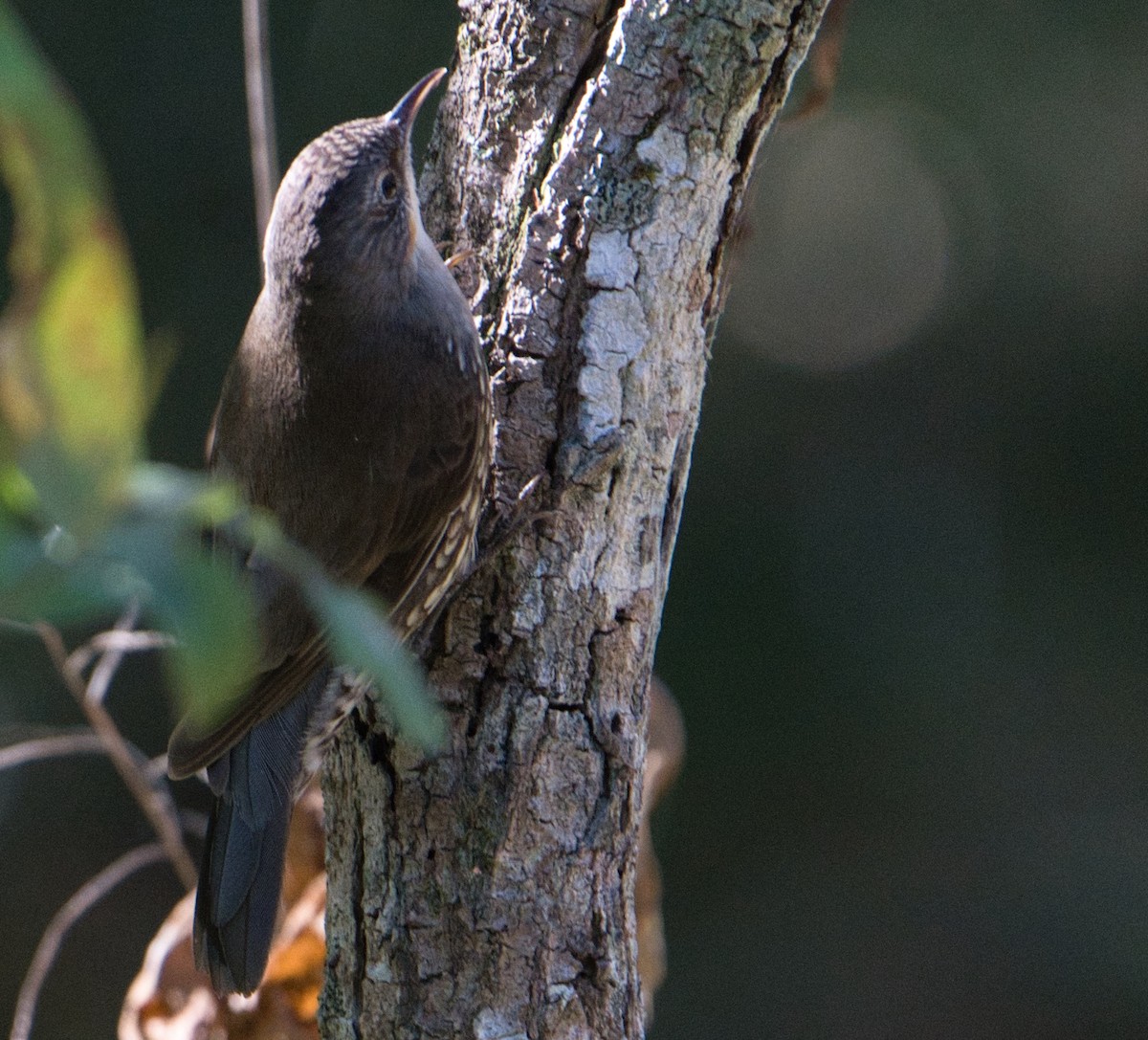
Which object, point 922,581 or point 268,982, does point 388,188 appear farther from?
point 922,581

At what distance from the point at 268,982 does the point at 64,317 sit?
1.74m

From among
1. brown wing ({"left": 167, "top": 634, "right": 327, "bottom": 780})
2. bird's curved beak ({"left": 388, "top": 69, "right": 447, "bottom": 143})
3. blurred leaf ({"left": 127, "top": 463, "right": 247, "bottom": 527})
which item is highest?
bird's curved beak ({"left": 388, "top": 69, "right": 447, "bottom": 143})

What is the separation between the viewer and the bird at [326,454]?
1.89 metres

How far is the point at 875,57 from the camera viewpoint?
456 centimetres

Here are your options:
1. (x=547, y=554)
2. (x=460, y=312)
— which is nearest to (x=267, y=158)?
(x=460, y=312)

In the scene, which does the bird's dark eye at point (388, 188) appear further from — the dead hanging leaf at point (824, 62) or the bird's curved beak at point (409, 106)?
the dead hanging leaf at point (824, 62)

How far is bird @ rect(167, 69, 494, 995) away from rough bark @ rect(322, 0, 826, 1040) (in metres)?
0.10

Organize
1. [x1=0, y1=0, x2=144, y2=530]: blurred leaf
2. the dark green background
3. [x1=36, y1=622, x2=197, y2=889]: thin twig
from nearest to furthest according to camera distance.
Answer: [x1=0, y1=0, x2=144, y2=530]: blurred leaf → [x1=36, y1=622, x2=197, y2=889]: thin twig → the dark green background

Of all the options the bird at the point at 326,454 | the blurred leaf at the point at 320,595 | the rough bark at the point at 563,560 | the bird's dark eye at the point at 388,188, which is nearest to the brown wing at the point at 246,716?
the bird at the point at 326,454

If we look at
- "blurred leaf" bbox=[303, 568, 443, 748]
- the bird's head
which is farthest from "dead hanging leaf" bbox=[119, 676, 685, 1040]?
"blurred leaf" bbox=[303, 568, 443, 748]

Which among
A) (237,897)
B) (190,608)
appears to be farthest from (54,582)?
(237,897)

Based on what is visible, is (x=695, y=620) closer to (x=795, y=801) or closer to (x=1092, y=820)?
(x=795, y=801)

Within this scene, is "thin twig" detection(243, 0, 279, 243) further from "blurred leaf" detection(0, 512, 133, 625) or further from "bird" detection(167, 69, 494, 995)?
"blurred leaf" detection(0, 512, 133, 625)

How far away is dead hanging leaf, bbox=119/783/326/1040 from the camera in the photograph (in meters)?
2.12
